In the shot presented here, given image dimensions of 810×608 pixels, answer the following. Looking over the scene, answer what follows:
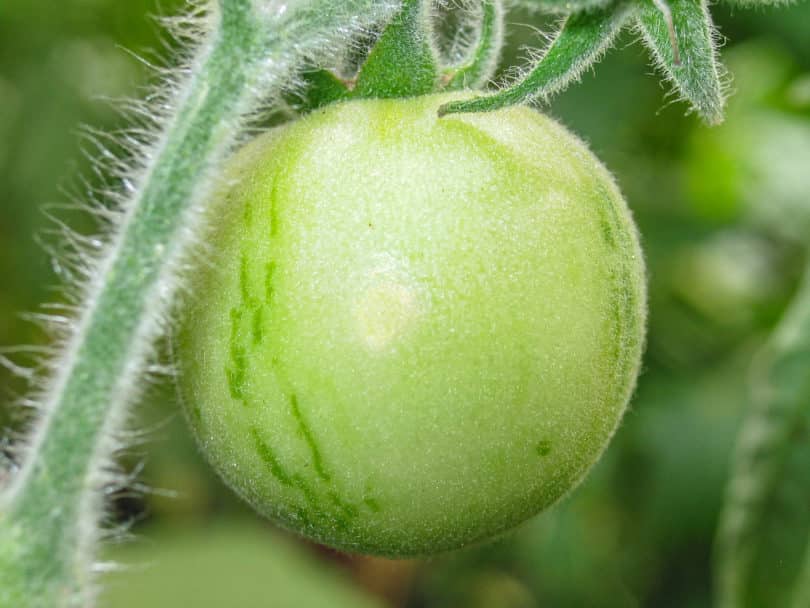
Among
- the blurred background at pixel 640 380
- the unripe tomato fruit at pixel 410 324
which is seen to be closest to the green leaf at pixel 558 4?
the unripe tomato fruit at pixel 410 324

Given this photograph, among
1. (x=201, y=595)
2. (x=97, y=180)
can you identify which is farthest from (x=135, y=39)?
(x=201, y=595)

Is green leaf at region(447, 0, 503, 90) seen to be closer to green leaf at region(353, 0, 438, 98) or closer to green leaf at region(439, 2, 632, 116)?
green leaf at region(353, 0, 438, 98)

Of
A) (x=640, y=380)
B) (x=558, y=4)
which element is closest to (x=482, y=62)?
(x=558, y=4)

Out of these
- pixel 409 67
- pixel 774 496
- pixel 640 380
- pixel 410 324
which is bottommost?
pixel 640 380

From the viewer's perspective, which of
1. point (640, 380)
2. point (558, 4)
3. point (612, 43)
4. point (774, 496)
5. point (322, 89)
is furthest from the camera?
point (640, 380)

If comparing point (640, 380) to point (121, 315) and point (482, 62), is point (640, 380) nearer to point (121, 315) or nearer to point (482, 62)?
point (482, 62)

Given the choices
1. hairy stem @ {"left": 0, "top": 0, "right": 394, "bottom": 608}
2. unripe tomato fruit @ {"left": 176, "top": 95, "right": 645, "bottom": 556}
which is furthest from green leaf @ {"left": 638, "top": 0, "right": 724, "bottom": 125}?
hairy stem @ {"left": 0, "top": 0, "right": 394, "bottom": 608}

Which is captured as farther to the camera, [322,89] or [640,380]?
[640,380]

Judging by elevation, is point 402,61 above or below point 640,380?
above
